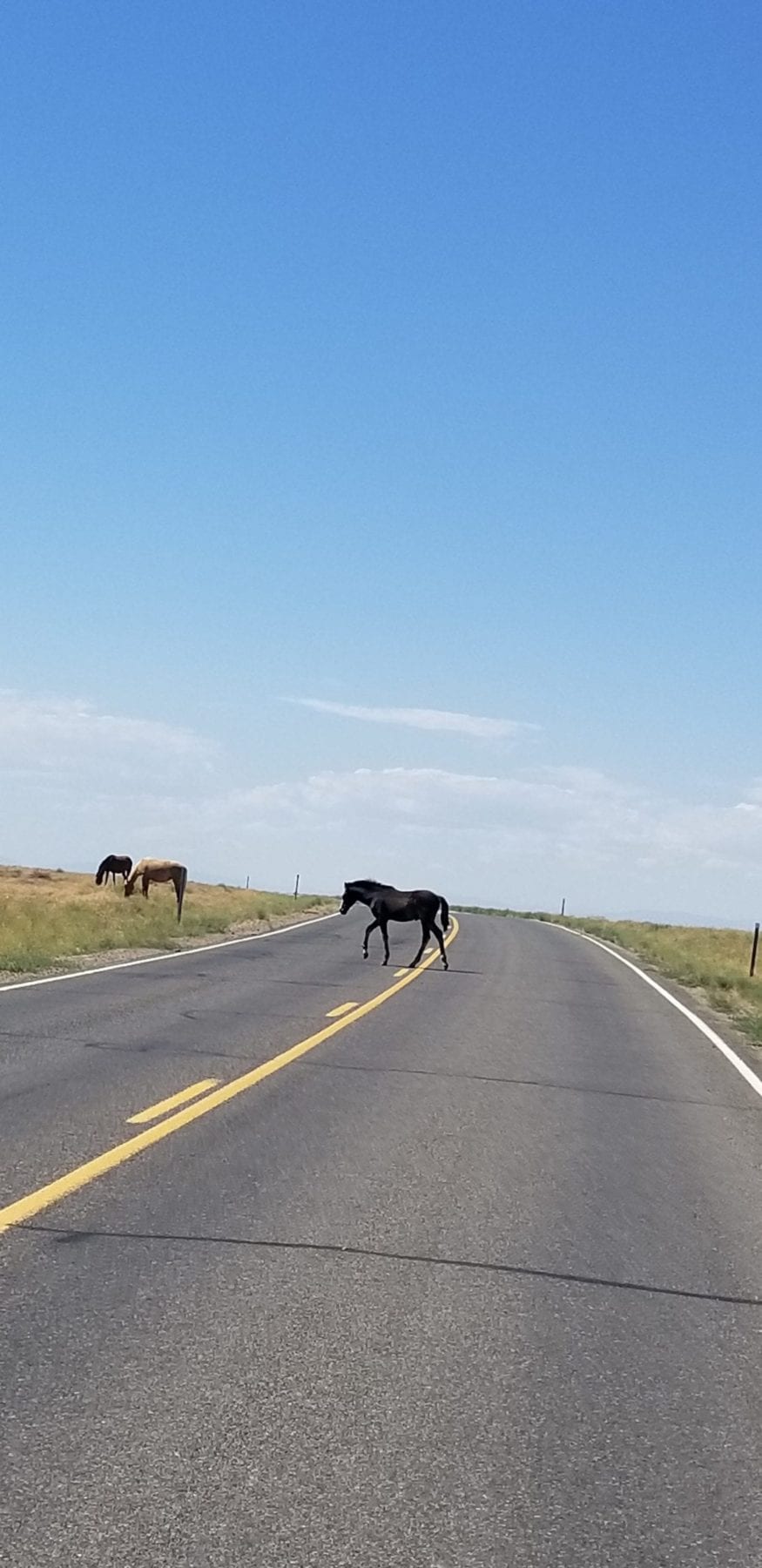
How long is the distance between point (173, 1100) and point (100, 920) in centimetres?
2220

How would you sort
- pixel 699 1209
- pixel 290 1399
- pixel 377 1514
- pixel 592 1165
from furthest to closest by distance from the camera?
1. pixel 592 1165
2. pixel 699 1209
3. pixel 290 1399
4. pixel 377 1514

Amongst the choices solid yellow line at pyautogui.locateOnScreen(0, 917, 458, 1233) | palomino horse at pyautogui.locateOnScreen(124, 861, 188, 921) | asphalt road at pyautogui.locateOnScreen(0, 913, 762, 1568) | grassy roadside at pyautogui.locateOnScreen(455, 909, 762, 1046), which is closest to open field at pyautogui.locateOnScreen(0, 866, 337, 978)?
palomino horse at pyautogui.locateOnScreen(124, 861, 188, 921)

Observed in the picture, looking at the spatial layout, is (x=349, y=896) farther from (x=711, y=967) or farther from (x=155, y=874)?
(x=155, y=874)

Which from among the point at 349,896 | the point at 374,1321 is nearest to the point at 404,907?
the point at 349,896

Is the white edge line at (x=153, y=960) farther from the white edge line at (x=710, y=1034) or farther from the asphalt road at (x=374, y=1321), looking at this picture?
the white edge line at (x=710, y=1034)

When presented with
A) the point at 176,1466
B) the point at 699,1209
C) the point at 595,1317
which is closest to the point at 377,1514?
the point at 176,1466

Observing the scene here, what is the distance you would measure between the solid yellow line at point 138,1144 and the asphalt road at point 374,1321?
66 mm

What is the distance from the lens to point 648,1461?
5.01 metres

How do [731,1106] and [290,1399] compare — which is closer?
[290,1399]

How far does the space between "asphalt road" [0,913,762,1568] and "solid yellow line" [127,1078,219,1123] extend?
0.15 meters

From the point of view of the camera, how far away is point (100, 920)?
32.9 m

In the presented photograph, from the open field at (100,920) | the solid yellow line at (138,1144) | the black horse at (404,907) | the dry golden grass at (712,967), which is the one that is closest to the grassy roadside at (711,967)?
the dry golden grass at (712,967)

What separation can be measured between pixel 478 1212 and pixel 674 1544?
3.97 meters

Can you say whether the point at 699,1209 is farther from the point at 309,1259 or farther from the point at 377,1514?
the point at 377,1514
